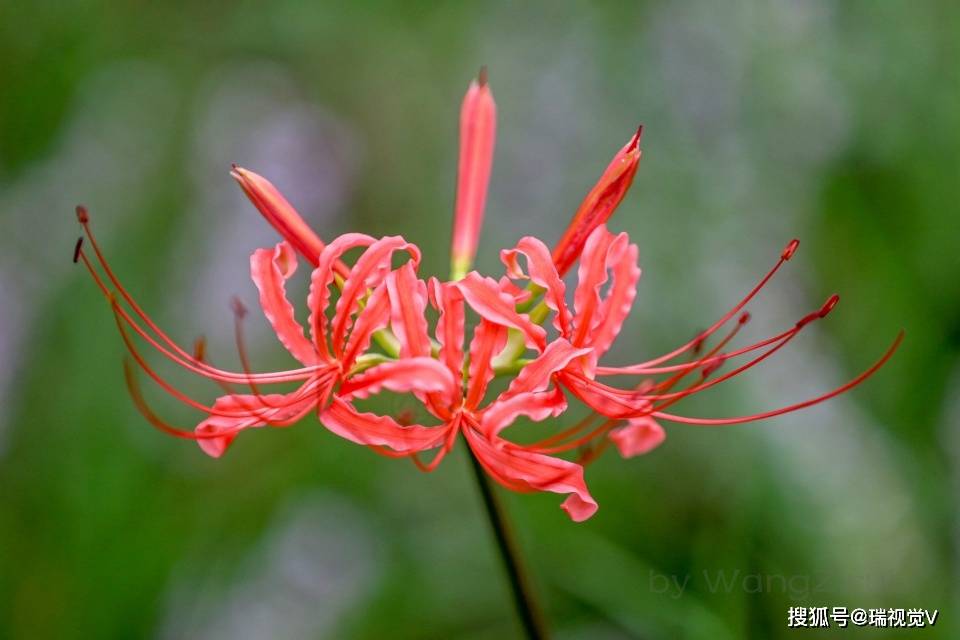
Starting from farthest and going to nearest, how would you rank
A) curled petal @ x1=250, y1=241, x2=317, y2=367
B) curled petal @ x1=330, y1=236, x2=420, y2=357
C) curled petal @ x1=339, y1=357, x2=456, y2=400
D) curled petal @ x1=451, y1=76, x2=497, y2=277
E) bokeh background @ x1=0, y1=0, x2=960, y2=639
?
bokeh background @ x1=0, y1=0, x2=960, y2=639, curled petal @ x1=451, y1=76, x2=497, y2=277, curled petal @ x1=250, y1=241, x2=317, y2=367, curled petal @ x1=330, y1=236, x2=420, y2=357, curled petal @ x1=339, y1=357, x2=456, y2=400

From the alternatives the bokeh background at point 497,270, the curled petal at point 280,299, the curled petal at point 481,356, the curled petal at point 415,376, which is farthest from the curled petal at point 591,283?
the bokeh background at point 497,270

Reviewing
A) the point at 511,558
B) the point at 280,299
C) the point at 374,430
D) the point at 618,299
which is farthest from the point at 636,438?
the point at 280,299

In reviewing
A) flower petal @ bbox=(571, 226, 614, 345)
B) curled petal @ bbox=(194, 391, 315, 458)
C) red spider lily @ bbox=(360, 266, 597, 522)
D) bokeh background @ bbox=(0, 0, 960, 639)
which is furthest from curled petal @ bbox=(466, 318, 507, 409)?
bokeh background @ bbox=(0, 0, 960, 639)

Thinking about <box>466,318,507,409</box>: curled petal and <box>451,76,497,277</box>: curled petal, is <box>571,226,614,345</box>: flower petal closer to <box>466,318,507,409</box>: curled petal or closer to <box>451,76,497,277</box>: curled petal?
<box>466,318,507,409</box>: curled petal

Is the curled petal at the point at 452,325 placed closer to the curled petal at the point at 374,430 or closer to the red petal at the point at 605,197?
the curled petal at the point at 374,430

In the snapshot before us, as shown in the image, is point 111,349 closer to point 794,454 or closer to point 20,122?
point 20,122
